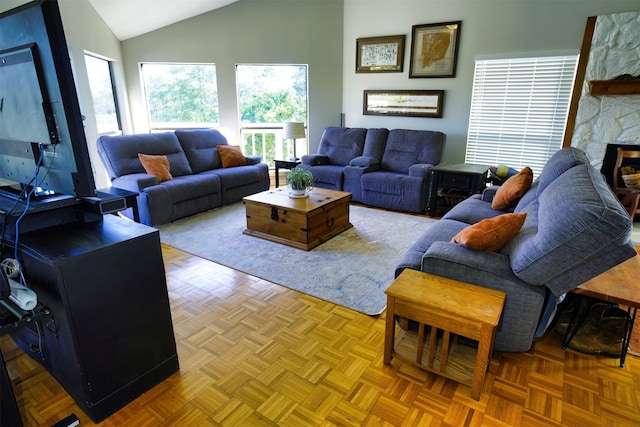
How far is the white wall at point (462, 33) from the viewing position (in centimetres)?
396

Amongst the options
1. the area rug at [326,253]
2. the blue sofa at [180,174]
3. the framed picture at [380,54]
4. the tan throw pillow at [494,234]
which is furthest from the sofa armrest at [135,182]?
the framed picture at [380,54]

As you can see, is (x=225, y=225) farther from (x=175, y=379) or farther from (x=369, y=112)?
(x=369, y=112)

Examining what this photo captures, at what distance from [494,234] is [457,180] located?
2.38 m

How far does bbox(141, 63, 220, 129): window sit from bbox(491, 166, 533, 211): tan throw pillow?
4.37 m

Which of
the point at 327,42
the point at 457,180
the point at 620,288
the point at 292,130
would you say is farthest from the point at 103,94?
the point at 620,288

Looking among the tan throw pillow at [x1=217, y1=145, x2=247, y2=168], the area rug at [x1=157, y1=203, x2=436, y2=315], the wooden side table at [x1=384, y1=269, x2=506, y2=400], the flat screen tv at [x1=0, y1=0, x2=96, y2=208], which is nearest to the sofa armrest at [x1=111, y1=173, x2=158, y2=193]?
the area rug at [x1=157, y1=203, x2=436, y2=315]

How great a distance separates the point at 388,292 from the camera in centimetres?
177

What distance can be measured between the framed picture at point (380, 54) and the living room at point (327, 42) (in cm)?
9

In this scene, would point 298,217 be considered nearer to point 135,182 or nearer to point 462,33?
point 135,182

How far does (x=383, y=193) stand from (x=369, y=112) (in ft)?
5.03

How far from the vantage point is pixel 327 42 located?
547 cm

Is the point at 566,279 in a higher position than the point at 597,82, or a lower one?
lower

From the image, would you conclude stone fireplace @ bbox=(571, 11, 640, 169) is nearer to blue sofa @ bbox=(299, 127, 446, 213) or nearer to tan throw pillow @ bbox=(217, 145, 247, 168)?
blue sofa @ bbox=(299, 127, 446, 213)

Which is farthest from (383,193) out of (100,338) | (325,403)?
(100,338)
